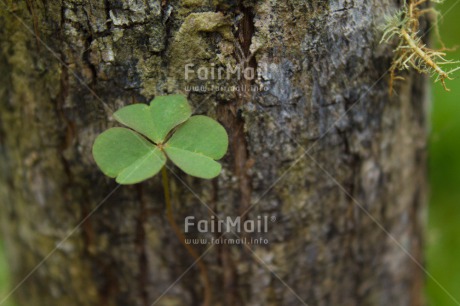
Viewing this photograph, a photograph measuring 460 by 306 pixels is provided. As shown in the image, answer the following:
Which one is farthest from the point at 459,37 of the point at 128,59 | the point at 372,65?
the point at 128,59

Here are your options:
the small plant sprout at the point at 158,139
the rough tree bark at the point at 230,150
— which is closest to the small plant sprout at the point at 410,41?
the rough tree bark at the point at 230,150

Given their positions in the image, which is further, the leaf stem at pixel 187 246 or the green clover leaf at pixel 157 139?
the leaf stem at pixel 187 246

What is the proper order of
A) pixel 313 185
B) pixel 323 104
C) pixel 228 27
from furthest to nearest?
pixel 313 185 → pixel 323 104 → pixel 228 27

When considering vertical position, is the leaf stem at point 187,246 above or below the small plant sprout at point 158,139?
below

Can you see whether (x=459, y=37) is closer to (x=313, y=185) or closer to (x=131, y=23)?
(x=313, y=185)

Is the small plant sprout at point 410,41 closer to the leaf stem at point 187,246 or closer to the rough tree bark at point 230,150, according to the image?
the rough tree bark at point 230,150

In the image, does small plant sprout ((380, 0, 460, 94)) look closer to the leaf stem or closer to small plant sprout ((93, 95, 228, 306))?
small plant sprout ((93, 95, 228, 306))
